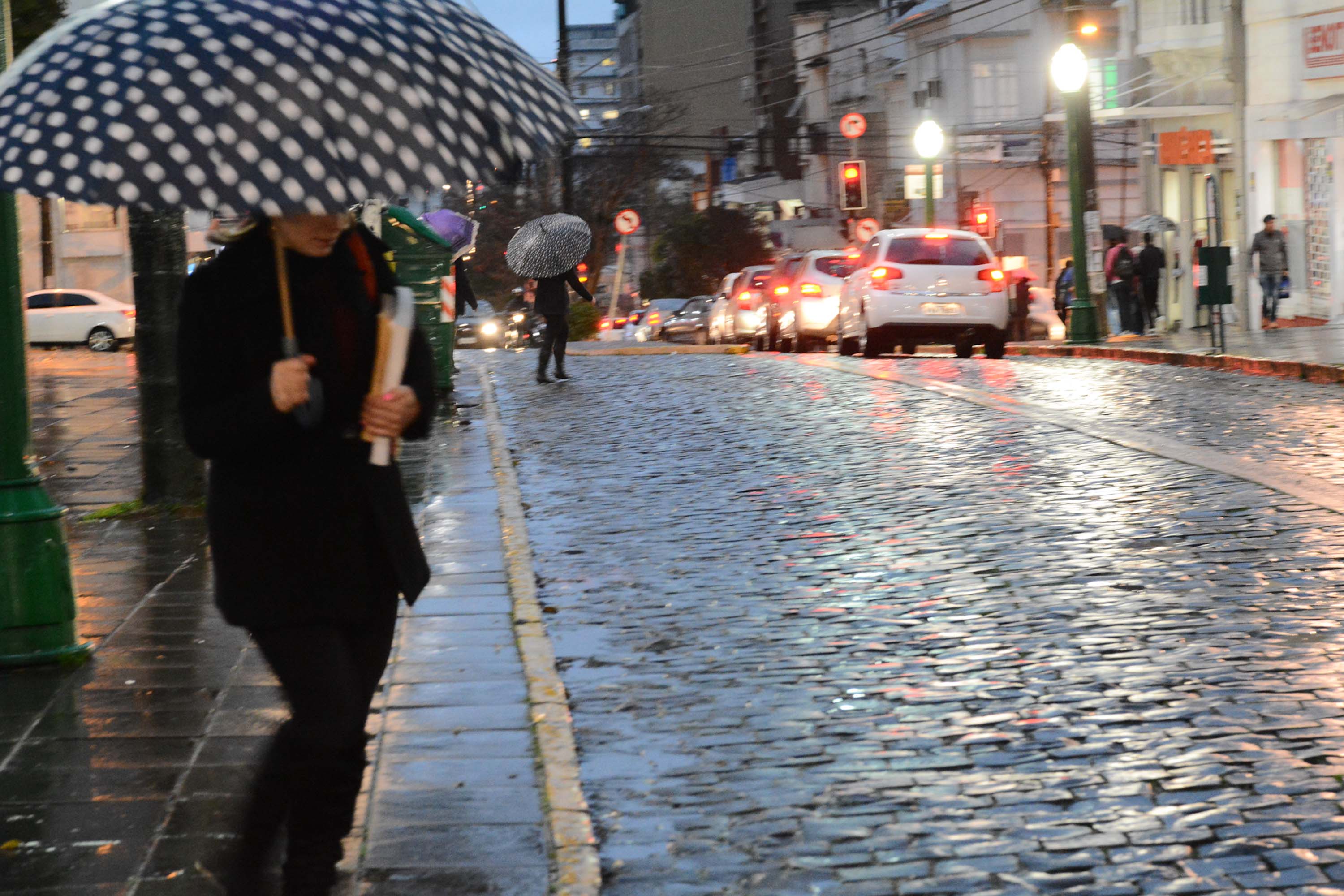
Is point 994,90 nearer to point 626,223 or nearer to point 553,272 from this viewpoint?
point 626,223

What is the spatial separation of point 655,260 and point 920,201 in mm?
17604

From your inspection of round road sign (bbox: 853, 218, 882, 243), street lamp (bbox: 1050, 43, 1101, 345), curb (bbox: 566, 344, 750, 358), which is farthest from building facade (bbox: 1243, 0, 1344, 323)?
round road sign (bbox: 853, 218, 882, 243)

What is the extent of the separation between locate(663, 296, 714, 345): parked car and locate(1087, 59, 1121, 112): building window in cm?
1089

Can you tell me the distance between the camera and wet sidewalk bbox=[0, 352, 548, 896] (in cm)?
457

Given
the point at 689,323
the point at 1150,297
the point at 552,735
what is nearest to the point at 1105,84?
the point at 1150,297

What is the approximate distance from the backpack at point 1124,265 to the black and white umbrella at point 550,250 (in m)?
13.0

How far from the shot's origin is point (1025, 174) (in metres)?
56.6

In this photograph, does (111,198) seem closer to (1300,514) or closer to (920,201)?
(1300,514)

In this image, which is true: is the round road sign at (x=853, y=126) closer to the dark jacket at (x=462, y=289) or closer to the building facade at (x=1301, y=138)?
the building facade at (x=1301, y=138)

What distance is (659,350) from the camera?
3275 cm

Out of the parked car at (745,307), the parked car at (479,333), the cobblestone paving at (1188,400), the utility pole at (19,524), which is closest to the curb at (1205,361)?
the cobblestone paving at (1188,400)

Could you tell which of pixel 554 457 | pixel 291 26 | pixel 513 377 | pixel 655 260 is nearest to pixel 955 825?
pixel 291 26

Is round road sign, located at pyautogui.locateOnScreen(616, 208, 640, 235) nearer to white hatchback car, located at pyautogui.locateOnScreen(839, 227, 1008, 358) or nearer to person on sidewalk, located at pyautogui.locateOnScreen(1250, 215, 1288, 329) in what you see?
person on sidewalk, located at pyautogui.locateOnScreen(1250, 215, 1288, 329)

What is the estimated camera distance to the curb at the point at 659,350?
96.6 feet
